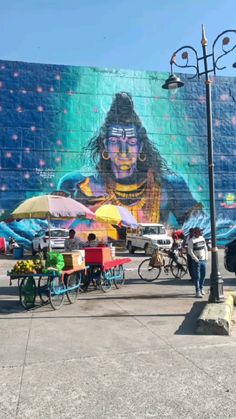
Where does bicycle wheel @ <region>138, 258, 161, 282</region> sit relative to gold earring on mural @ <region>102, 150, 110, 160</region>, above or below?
below

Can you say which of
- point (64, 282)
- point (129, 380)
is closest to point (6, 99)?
point (64, 282)

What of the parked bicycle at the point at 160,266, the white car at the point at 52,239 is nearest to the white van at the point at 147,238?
the white car at the point at 52,239

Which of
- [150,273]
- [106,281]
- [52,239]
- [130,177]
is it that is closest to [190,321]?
[106,281]

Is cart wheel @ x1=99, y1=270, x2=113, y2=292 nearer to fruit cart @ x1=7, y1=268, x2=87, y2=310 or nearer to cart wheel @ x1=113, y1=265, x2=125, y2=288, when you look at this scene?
cart wheel @ x1=113, y1=265, x2=125, y2=288

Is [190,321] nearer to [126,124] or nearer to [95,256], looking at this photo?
[95,256]

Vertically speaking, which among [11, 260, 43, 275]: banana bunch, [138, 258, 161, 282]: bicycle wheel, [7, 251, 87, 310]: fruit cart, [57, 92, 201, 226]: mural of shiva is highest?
[57, 92, 201, 226]: mural of shiva

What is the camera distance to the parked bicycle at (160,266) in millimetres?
14727

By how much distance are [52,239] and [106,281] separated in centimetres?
1502

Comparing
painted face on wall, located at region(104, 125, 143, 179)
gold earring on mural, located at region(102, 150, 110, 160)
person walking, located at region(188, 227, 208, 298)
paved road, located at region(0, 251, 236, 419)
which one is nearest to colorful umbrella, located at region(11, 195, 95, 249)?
paved road, located at region(0, 251, 236, 419)

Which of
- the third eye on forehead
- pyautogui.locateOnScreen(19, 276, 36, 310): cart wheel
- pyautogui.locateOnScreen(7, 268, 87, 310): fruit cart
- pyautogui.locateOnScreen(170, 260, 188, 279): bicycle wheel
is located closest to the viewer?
pyautogui.locateOnScreen(7, 268, 87, 310): fruit cart

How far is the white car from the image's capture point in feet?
88.8

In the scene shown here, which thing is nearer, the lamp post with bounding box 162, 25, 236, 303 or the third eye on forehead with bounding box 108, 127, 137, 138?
the lamp post with bounding box 162, 25, 236, 303

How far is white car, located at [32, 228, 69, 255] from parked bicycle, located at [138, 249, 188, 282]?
11.5 m

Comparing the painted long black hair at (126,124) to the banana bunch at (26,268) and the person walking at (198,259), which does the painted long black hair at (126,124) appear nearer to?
the person walking at (198,259)
